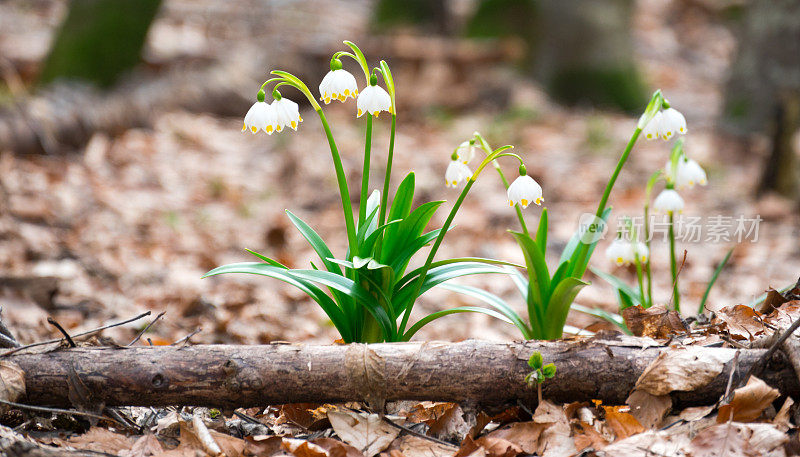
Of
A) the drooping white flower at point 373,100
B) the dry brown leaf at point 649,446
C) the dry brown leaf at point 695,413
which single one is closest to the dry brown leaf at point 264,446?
the dry brown leaf at point 649,446

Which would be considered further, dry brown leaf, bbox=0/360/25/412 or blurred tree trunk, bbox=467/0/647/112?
blurred tree trunk, bbox=467/0/647/112

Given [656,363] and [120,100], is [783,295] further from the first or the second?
[120,100]

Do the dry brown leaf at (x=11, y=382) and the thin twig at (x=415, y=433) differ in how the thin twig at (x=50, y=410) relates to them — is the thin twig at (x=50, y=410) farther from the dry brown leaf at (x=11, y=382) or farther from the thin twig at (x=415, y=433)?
the thin twig at (x=415, y=433)

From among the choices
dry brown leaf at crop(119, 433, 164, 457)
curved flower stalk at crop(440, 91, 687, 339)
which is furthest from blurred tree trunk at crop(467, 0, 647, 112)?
dry brown leaf at crop(119, 433, 164, 457)

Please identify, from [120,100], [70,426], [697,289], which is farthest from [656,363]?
[120,100]

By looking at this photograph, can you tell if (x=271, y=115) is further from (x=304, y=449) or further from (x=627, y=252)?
(x=627, y=252)

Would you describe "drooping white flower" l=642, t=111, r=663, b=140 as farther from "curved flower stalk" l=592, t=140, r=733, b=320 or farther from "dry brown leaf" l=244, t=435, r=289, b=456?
"dry brown leaf" l=244, t=435, r=289, b=456
